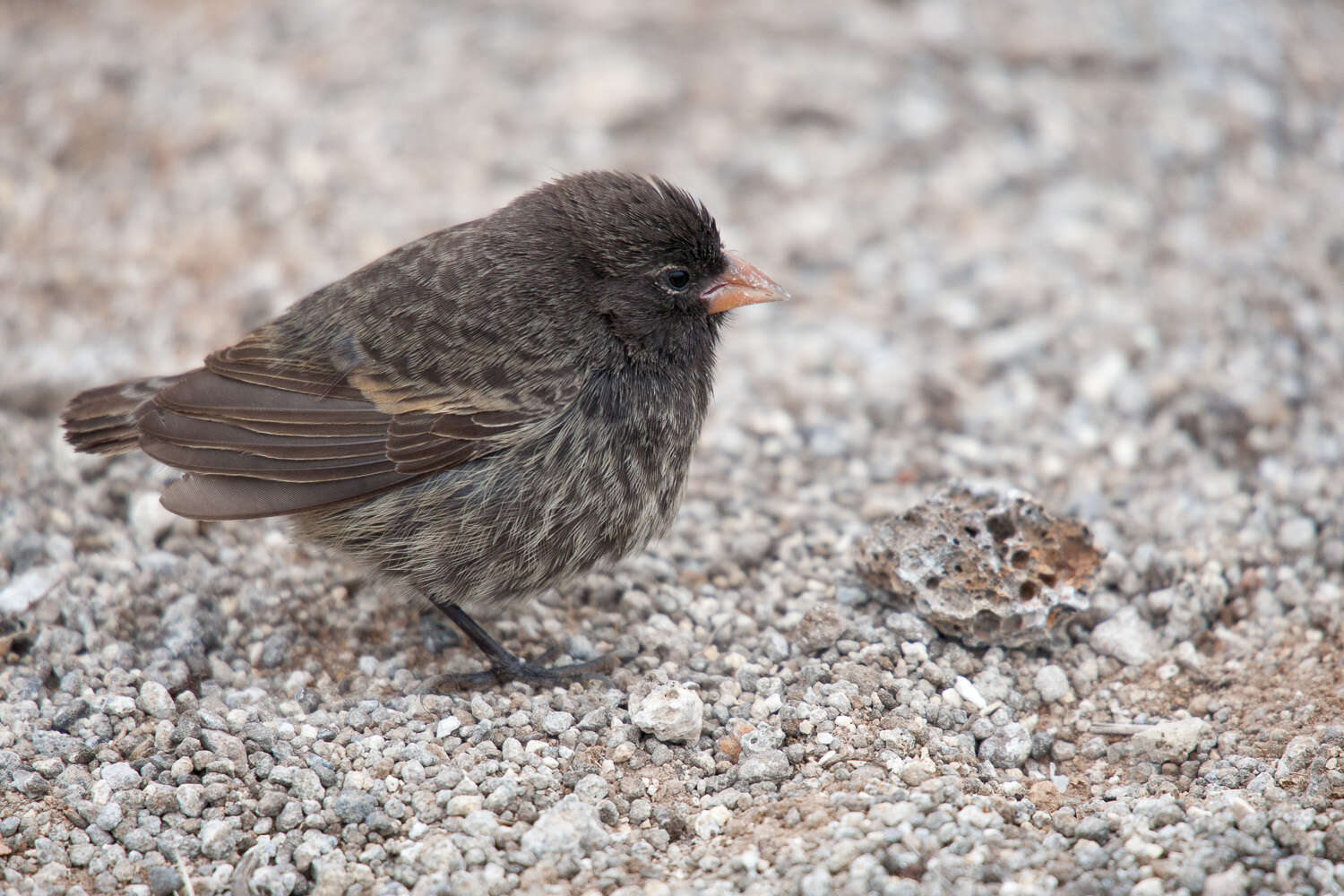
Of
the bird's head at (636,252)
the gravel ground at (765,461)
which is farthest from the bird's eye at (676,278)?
the gravel ground at (765,461)

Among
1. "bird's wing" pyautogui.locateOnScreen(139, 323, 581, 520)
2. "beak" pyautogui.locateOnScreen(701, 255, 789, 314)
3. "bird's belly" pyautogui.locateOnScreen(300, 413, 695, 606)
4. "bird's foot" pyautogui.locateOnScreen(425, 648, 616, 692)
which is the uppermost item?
"beak" pyautogui.locateOnScreen(701, 255, 789, 314)

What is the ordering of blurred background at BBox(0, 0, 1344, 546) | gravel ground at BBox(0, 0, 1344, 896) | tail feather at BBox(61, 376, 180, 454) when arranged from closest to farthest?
gravel ground at BBox(0, 0, 1344, 896), tail feather at BBox(61, 376, 180, 454), blurred background at BBox(0, 0, 1344, 546)

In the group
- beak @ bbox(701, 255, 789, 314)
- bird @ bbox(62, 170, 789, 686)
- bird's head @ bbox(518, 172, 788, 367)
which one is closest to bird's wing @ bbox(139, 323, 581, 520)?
bird @ bbox(62, 170, 789, 686)

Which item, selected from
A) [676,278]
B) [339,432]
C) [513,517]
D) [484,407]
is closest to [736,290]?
[676,278]

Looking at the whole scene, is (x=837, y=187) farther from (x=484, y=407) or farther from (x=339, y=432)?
(x=339, y=432)

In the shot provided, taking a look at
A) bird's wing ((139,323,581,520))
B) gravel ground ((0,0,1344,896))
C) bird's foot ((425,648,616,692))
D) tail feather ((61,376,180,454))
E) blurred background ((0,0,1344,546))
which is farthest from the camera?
blurred background ((0,0,1344,546))

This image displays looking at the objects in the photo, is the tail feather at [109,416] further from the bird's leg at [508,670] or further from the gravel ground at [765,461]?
the bird's leg at [508,670]

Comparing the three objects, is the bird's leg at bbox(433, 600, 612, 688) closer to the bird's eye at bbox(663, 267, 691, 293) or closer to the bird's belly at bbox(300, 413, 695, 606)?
the bird's belly at bbox(300, 413, 695, 606)
